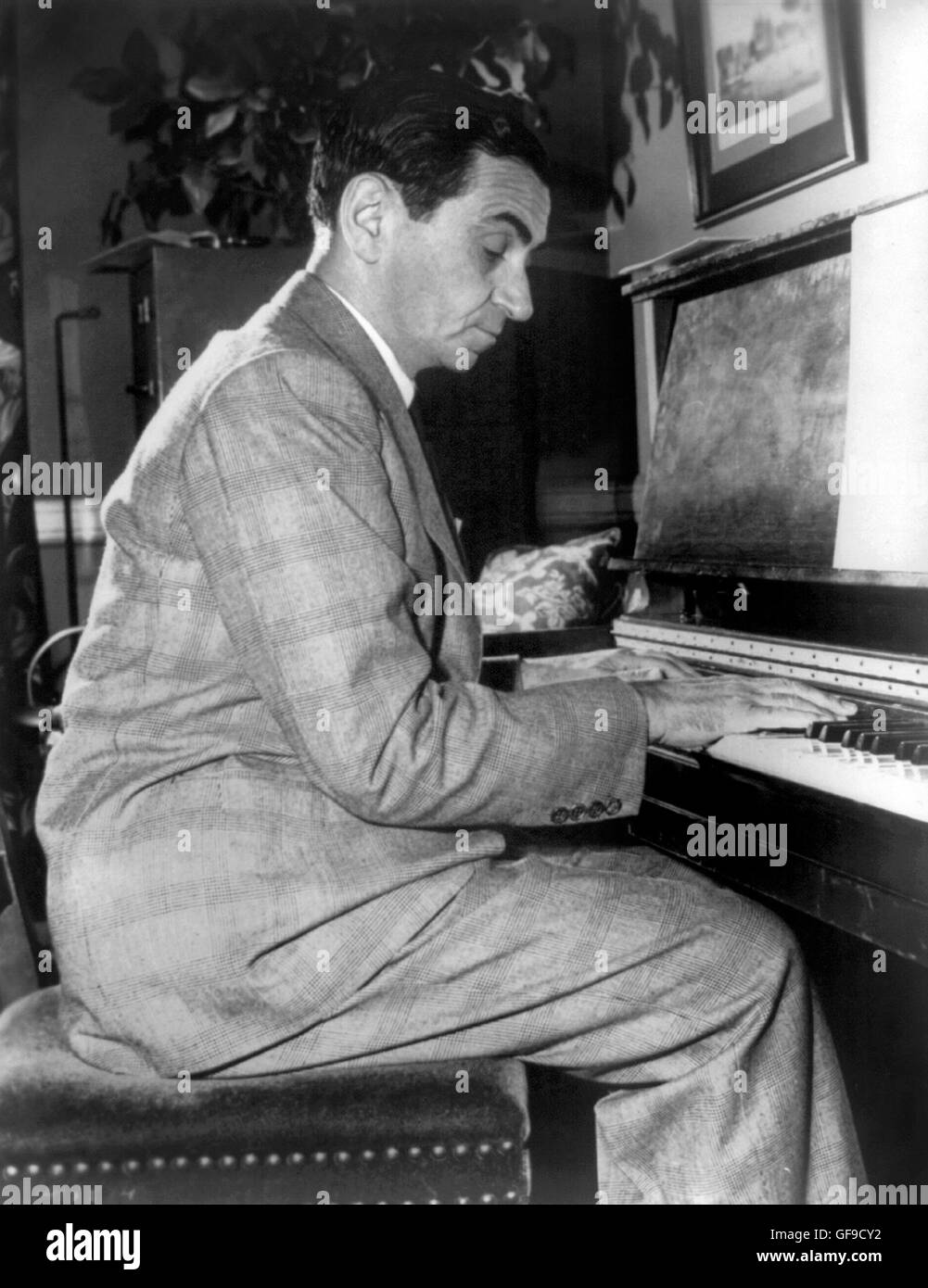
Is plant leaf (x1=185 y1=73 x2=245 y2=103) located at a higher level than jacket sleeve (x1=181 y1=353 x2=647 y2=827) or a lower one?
higher

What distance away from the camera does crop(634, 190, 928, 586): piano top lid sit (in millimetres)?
2088

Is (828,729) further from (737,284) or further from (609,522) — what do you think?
(609,522)

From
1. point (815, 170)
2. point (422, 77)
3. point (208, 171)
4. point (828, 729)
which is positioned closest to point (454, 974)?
point (828, 729)

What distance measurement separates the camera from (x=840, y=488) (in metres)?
2.00

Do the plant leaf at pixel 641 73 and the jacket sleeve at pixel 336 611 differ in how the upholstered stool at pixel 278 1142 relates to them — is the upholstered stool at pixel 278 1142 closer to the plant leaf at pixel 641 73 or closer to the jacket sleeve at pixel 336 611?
the jacket sleeve at pixel 336 611

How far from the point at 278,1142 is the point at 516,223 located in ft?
3.62

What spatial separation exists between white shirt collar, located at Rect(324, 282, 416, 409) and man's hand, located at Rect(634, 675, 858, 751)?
47 cm

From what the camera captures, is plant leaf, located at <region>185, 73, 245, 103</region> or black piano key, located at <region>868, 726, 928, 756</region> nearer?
black piano key, located at <region>868, 726, 928, 756</region>

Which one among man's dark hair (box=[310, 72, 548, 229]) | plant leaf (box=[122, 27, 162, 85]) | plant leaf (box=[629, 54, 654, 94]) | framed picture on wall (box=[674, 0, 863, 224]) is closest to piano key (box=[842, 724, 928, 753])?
man's dark hair (box=[310, 72, 548, 229])

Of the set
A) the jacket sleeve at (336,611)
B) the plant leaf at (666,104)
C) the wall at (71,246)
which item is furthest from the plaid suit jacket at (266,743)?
the wall at (71,246)

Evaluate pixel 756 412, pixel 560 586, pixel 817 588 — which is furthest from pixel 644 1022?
pixel 560 586

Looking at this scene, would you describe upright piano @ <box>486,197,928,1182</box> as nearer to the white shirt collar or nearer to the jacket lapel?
the jacket lapel

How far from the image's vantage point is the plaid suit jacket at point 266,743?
1.27 meters

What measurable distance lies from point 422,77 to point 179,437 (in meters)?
0.57
